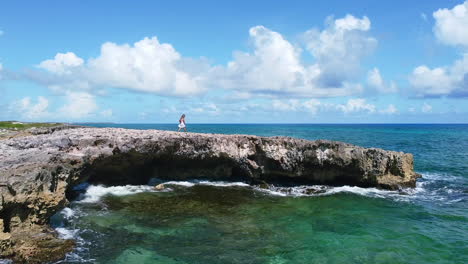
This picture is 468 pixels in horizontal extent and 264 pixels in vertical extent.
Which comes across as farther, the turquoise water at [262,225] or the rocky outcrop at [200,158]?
the rocky outcrop at [200,158]

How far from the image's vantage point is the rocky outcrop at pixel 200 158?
19.7 m

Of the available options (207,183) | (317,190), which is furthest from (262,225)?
(207,183)

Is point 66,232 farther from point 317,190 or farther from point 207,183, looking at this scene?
point 317,190

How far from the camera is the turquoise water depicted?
12773mm

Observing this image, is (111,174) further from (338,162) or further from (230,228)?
(338,162)

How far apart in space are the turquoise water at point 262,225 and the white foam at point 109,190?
0.21ft

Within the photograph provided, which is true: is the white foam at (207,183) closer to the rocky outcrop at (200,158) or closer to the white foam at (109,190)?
the rocky outcrop at (200,158)

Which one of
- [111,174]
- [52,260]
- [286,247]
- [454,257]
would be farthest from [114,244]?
[454,257]

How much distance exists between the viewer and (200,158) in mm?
24750

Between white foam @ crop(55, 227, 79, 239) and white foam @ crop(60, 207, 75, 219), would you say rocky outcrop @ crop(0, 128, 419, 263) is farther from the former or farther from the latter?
white foam @ crop(55, 227, 79, 239)

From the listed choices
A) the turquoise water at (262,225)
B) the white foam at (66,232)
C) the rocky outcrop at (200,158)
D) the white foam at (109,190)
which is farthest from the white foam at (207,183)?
the white foam at (66,232)

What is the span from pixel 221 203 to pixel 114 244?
7.78 meters

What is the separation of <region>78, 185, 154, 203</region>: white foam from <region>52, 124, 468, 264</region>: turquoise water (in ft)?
0.21

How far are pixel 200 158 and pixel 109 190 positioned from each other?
686 centimetres
